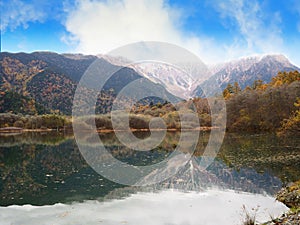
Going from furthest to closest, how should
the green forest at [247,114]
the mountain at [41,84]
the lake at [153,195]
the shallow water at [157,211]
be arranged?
the mountain at [41,84], the green forest at [247,114], the lake at [153,195], the shallow water at [157,211]

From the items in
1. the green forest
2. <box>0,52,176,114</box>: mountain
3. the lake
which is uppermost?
<box>0,52,176,114</box>: mountain

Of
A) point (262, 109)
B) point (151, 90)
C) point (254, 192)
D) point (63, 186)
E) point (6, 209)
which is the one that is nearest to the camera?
point (6, 209)

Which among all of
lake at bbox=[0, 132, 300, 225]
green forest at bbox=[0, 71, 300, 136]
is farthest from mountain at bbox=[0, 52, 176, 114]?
lake at bbox=[0, 132, 300, 225]

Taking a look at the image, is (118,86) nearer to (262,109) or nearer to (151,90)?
(151,90)

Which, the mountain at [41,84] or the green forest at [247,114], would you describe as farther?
the mountain at [41,84]

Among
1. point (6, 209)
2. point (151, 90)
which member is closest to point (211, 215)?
point (6, 209)

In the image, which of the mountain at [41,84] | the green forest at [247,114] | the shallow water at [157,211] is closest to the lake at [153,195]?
the shallow water at [157,211]

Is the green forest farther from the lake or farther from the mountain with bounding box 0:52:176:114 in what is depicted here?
the lake

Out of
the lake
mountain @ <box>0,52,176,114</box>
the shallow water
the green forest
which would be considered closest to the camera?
the shallow water

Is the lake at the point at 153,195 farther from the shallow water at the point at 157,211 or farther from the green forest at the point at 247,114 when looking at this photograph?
the green forest at the point at 247,114

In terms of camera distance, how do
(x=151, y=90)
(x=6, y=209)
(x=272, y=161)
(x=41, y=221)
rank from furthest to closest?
(x=151, y=90) → (x=272, y=161) → (x=6, y=209) → (x=41, y=221)

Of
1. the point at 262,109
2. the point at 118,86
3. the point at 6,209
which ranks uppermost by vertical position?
the point at 118,86

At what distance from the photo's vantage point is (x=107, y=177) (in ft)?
53.1

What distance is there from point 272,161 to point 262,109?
29.0m
